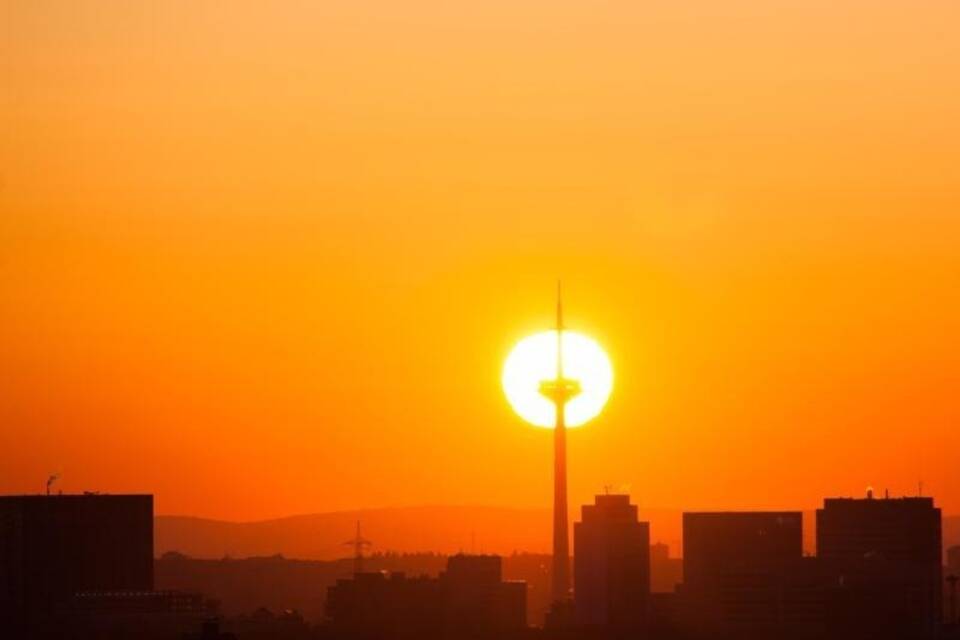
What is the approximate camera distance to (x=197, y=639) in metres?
136
